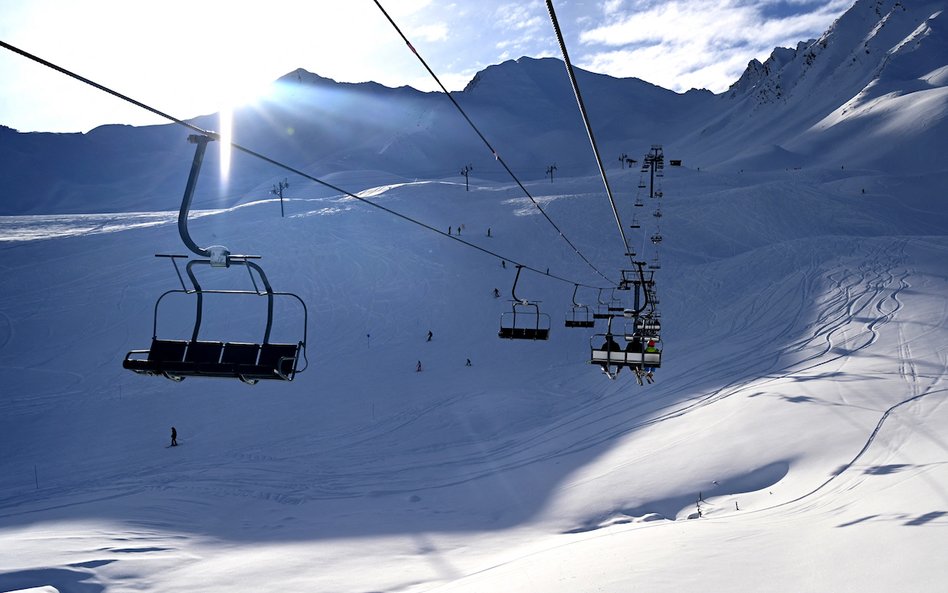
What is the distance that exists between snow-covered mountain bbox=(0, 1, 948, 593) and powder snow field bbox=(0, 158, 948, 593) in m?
0.12

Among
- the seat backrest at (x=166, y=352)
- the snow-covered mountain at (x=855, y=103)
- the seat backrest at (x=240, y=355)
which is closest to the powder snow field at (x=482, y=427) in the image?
the seat backrest at (x=240, y=355)

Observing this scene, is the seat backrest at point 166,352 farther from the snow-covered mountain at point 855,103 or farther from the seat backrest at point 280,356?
the snow-covered mountain at point 855,103

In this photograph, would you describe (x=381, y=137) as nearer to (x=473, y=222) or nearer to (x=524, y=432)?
(x=473, y=222)

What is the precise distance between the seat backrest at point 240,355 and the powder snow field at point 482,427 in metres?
5.98

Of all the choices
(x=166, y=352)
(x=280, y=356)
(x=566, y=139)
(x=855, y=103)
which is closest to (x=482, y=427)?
(x=280, y=356)

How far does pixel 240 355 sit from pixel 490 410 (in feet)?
60.0

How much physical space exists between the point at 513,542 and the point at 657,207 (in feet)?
154

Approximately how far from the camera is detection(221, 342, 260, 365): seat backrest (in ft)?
22.5

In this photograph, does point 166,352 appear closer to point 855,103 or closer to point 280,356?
point 280,356

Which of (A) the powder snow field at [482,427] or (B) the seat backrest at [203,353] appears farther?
(A) the powder snow field at [482,427]

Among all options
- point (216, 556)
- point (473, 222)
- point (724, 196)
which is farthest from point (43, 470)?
point (724, 196)

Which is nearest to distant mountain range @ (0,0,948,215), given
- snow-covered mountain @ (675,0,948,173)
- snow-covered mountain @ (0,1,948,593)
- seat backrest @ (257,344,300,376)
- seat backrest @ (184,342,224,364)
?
snow-covered mountain @ (675,0,948,173)

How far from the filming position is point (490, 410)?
2444cm

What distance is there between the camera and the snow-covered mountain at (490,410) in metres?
11.8
